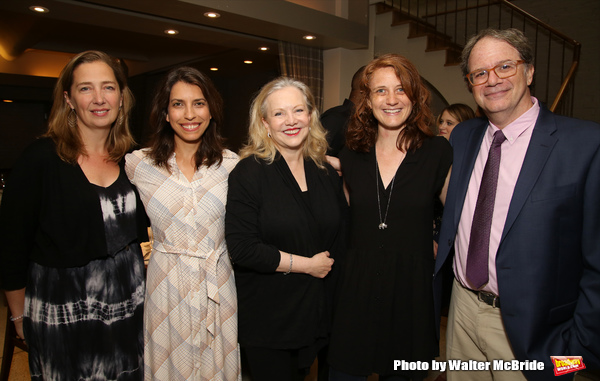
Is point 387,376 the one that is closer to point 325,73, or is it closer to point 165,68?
point 325,73

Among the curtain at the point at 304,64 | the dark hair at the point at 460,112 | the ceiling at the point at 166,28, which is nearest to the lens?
the dark hair at the point at 460,112

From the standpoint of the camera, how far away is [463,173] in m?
1.71

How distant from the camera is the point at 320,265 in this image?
1.69 metres

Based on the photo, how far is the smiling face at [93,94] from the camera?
176 centimetres

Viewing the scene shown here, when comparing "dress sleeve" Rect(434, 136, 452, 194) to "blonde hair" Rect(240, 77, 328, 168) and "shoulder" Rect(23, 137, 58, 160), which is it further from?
"shoulder" Rect(23, 137, 58, 160)

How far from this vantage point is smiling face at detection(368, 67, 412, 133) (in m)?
1.75

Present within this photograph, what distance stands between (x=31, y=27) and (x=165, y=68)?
3888 millimetres

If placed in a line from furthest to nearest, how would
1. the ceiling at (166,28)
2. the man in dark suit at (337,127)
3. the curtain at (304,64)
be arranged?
the curtain at (304,64), the ceiling at (166,28), the man in dark suit at (337,127)

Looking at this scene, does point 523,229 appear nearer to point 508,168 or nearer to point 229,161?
point 508,168

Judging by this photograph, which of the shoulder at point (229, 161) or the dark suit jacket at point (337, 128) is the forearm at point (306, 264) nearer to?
the shoulder at point (229, 161)

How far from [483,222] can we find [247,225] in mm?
969

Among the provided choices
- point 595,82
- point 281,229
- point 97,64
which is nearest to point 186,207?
point 281,229

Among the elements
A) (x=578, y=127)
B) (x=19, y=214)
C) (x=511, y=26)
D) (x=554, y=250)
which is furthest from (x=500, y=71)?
(x=511, y=26)

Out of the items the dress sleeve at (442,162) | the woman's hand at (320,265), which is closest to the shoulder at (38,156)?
the woman's hand at (320,265)
